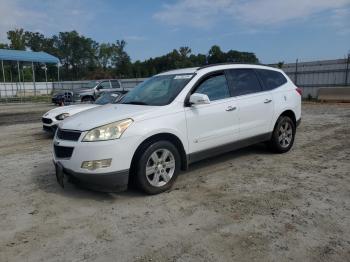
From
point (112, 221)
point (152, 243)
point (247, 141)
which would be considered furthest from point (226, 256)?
point (247, 141)

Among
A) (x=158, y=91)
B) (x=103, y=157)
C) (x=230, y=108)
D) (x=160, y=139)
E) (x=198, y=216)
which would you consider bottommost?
(x=198, y=216)

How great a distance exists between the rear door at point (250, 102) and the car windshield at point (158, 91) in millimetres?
978

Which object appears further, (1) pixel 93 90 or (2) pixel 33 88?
(2) pixel 33 88

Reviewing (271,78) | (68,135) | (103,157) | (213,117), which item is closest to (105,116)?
(68,135)

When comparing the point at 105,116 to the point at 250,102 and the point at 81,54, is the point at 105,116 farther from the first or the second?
the point at 81,54

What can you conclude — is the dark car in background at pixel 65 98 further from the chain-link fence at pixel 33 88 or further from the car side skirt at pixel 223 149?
the car side skirt at pixel 223 149

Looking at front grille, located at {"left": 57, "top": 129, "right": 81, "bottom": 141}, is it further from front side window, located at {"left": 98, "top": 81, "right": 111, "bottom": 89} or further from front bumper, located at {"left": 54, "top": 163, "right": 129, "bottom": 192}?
front side window, located at {"left": 98, "top": 81, "right": 111, "bottom": 89}

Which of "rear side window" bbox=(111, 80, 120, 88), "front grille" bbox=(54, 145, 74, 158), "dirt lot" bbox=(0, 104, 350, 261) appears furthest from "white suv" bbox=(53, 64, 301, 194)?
"rear side window" bbox=(111, 80, 120, 88)

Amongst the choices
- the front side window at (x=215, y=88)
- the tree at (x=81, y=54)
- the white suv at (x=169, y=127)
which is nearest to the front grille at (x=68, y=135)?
the white suv at (x=169, y=127)

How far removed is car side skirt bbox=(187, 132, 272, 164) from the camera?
524 cm

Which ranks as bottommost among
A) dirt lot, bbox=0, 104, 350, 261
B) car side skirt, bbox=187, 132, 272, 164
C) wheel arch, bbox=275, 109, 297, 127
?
dirt lot, bbox=0, 104, 350, 261

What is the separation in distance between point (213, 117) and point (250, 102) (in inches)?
39.0

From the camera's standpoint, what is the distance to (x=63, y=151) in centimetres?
468

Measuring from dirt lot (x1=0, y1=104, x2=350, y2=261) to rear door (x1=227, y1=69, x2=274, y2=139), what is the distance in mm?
649
